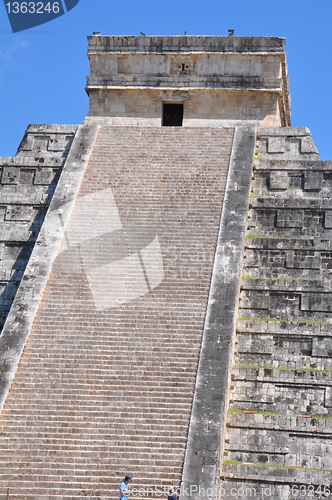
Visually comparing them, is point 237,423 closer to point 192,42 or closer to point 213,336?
point 213,336

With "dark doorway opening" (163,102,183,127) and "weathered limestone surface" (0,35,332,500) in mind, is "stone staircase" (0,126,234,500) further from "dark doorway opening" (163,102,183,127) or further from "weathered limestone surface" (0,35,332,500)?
"dark doorway opening" (163,102,183,127)

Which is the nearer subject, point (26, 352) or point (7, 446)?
point (7, 446)

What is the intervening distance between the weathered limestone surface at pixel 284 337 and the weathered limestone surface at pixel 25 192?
13.2 ft

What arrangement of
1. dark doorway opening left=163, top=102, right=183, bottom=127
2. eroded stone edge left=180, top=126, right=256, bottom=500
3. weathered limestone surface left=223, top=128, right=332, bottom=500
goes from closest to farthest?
eroded stone edge left=180, top=126, right=256, bottom=500 < weathered limestone surface left=223, top=128, right=332, bottom=500 < dark doorway opening left=163, top=102, right=183, bottom=127

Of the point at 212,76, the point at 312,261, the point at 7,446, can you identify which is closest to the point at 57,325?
the point at 7,446

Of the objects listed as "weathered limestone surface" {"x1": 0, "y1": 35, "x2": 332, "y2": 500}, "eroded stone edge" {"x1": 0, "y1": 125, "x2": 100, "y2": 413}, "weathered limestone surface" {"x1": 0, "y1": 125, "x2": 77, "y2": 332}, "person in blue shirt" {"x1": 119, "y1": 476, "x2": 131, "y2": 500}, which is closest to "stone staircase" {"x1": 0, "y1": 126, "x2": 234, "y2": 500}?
"weathered limestone surface" {"x1": 0, "y1": 35, "x2": 332, "y2": 500}

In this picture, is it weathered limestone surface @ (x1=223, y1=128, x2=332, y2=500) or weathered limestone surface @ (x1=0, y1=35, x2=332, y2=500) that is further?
weathered limestone surface @ (x1=223, y1=128, x2=332, y2=500)

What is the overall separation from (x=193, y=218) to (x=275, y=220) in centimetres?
149

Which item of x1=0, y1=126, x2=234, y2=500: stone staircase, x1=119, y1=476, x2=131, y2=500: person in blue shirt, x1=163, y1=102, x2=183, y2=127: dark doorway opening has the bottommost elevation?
x1=119, y1=476, x2=131, y2=500: person in blue shirt

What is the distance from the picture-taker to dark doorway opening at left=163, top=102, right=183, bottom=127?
20.6 meters

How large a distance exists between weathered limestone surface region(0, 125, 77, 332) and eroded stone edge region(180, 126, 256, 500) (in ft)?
11.7

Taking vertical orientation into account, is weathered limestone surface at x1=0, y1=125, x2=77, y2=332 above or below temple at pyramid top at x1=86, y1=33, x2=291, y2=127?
below

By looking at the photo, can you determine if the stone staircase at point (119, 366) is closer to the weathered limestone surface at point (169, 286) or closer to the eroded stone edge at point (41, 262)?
the weathered limestone surface at point (169, 286)

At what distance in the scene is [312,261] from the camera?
53.5 ft
